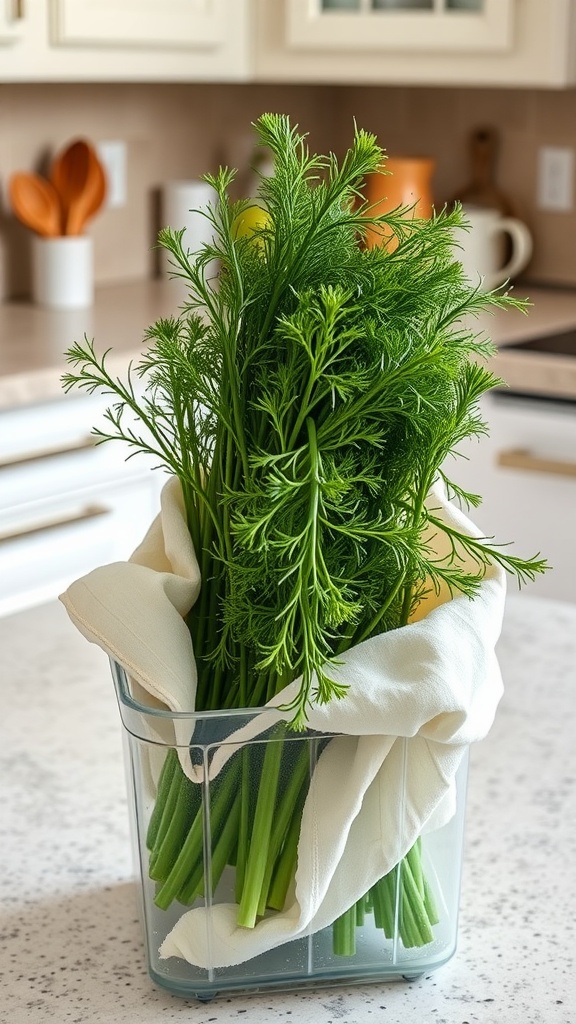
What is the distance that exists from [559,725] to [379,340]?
0.51 metres

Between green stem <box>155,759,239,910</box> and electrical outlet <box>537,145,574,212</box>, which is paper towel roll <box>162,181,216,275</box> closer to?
electrical outlet <box>537,145,574,212</box>

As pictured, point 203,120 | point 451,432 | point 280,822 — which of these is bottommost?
point 280,822

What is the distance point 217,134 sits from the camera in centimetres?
318

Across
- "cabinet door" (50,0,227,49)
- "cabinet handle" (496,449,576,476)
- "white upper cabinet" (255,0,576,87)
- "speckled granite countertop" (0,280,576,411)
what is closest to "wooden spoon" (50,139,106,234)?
"speckled granite countertop" (0,280,576,411)

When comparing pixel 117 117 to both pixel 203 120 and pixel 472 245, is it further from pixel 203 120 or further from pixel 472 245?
pixel 472 245

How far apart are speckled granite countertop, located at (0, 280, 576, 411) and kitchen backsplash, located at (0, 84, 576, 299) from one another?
0.11m

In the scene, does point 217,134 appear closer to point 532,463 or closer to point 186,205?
point 186,205

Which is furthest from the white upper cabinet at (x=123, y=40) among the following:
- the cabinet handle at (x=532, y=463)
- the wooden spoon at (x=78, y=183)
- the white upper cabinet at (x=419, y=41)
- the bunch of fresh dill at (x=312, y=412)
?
the bunch of fresh dill at (x=312, y=412)

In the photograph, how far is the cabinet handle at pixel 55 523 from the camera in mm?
2131

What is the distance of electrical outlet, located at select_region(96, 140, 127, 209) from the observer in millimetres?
2930

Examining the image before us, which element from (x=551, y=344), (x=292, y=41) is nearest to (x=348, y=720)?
(x=551, y=344)

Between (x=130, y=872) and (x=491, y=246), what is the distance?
2408mm

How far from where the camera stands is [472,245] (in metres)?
2.92

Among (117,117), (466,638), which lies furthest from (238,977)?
(117,117)
